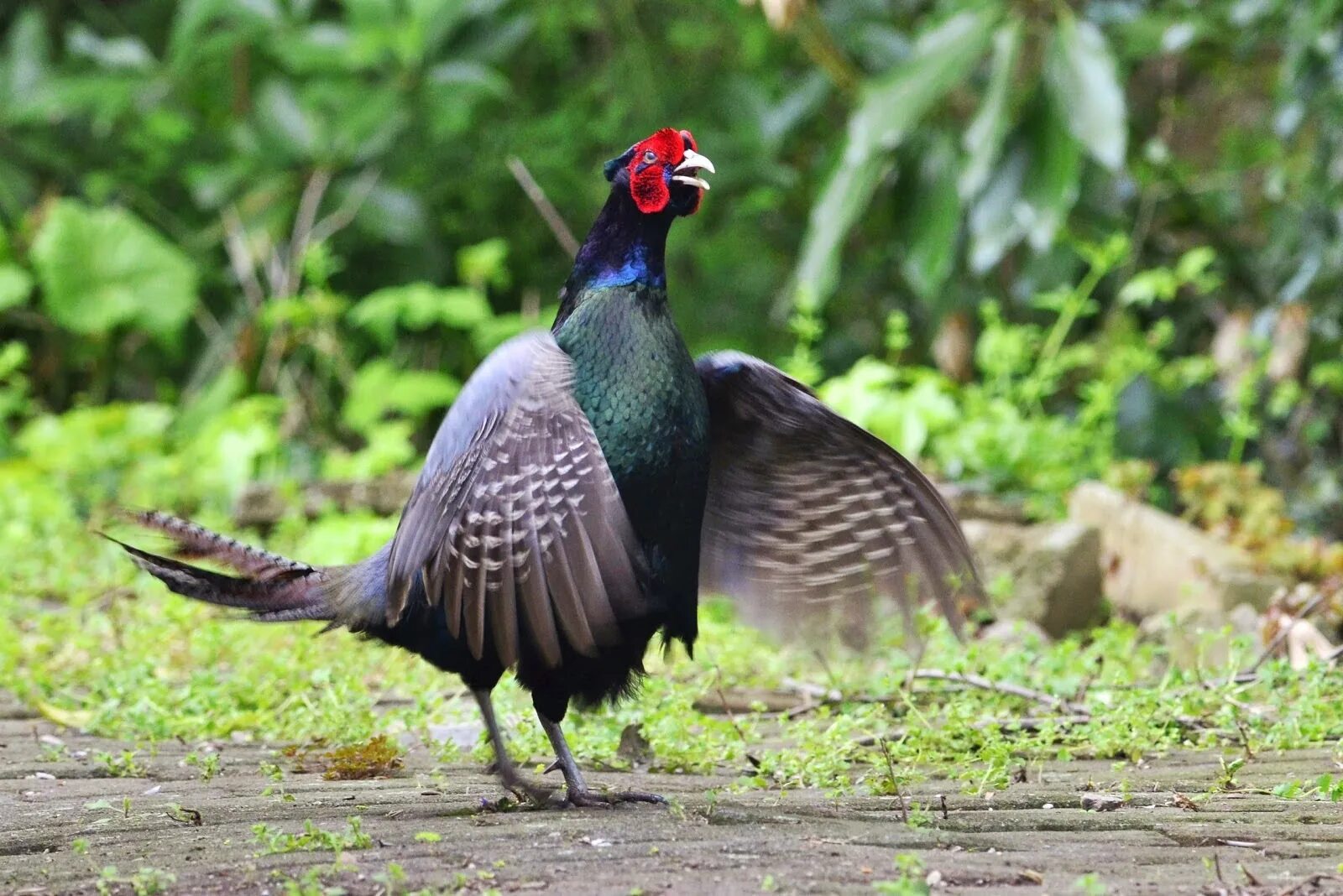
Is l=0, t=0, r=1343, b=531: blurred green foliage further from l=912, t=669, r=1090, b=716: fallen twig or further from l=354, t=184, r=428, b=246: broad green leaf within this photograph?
l=912, t=669, r=1090, b=716: fallen twig

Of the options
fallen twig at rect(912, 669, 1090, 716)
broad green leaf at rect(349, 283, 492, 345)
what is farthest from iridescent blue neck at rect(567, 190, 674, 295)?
broad green leaf at rect(349, 283, 492, 345)

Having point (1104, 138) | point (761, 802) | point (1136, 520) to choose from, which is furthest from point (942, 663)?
point (1104, 138)

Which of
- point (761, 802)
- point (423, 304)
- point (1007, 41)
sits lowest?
point (761, 802)

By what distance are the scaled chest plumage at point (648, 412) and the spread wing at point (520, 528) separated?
0.08m

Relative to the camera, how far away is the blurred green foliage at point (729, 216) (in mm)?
6469

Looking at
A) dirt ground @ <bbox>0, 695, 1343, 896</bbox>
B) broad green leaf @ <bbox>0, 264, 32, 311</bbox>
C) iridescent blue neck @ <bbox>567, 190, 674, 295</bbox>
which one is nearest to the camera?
dirt ground @ <bbox>0, 695, 1343, 896</bbox>

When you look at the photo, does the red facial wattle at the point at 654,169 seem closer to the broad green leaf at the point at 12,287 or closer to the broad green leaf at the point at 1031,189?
the broad green leaf at the point at 1031,189

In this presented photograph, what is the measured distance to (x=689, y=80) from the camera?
29.2 ft

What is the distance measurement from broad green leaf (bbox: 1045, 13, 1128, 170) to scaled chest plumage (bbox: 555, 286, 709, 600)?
3310mm

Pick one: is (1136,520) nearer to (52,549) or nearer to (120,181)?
(52,549)

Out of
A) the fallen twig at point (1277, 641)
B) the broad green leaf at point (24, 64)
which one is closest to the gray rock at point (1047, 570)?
the fallen twig at point (1277, 641)

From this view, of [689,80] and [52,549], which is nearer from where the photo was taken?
[52,549]

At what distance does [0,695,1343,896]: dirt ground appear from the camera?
2312 millimetres

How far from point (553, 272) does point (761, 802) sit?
6.72 m
